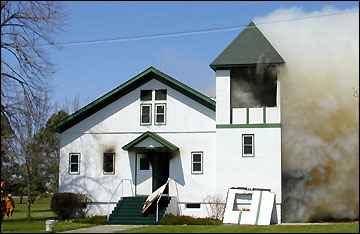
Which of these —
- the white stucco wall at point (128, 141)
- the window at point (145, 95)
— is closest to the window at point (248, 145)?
the white stucco wall at point (128, 141)

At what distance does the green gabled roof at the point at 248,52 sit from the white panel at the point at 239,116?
84.9 inches

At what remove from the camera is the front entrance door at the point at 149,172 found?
27.9 metres

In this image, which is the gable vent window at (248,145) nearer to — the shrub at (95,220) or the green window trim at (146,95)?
the green window trim at (146,95)

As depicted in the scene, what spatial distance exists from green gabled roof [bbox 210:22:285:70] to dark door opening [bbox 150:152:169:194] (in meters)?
5.46

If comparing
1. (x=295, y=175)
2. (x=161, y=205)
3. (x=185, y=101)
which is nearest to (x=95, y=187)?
(x=161, y=205)

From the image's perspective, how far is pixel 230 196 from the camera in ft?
84.1

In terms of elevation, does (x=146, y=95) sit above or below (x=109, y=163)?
above

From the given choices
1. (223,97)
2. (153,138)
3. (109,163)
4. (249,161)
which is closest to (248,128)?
(249,161)

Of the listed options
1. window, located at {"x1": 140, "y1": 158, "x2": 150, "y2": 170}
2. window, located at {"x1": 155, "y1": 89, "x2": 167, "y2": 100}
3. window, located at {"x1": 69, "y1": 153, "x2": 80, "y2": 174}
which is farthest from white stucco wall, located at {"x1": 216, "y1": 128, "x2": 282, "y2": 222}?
window, located at {"x1": 69, "y1": 153, "x2": 80, "y2": 174}

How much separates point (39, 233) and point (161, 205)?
7903 mm

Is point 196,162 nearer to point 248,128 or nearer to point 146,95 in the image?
point 248,128

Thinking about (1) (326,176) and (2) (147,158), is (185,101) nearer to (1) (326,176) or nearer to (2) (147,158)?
(2) (147,158)

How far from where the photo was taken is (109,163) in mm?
28609

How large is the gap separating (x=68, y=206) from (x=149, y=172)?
4355mm
